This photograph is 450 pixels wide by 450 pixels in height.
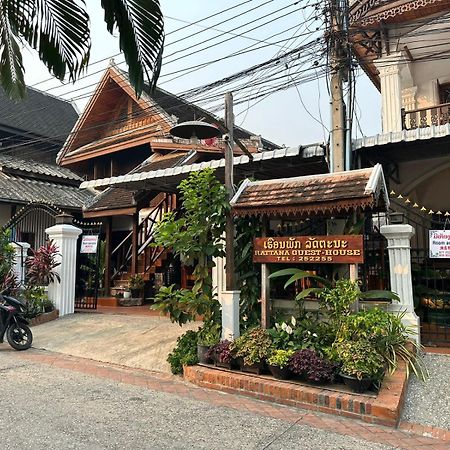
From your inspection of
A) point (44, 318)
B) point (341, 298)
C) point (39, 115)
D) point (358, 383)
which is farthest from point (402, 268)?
point (39, 115)

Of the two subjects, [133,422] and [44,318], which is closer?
[133,422]

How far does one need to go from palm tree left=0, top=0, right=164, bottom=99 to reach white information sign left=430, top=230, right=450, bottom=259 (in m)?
4.72

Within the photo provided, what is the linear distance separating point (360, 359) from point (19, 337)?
17.7ft

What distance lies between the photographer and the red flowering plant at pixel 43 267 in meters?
8.97

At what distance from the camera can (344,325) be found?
457 cm

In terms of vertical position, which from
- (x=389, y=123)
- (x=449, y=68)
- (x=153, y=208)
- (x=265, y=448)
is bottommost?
(x=265, y=448)

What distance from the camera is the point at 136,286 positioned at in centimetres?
1167

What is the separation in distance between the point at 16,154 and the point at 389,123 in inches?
568

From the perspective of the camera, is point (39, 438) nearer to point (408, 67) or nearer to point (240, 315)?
point (240, 315)

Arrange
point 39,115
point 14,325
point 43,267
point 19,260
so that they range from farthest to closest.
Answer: point 39,115
point 19,260
point 43,267
point 14,325

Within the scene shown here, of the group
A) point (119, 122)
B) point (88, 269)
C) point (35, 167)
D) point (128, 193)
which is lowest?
point (88, 269)

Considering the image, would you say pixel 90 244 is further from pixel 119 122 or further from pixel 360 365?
pixel 360 365

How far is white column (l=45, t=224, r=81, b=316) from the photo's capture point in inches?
363

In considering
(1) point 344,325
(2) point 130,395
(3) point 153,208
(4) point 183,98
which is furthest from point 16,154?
(1) point 344,325
